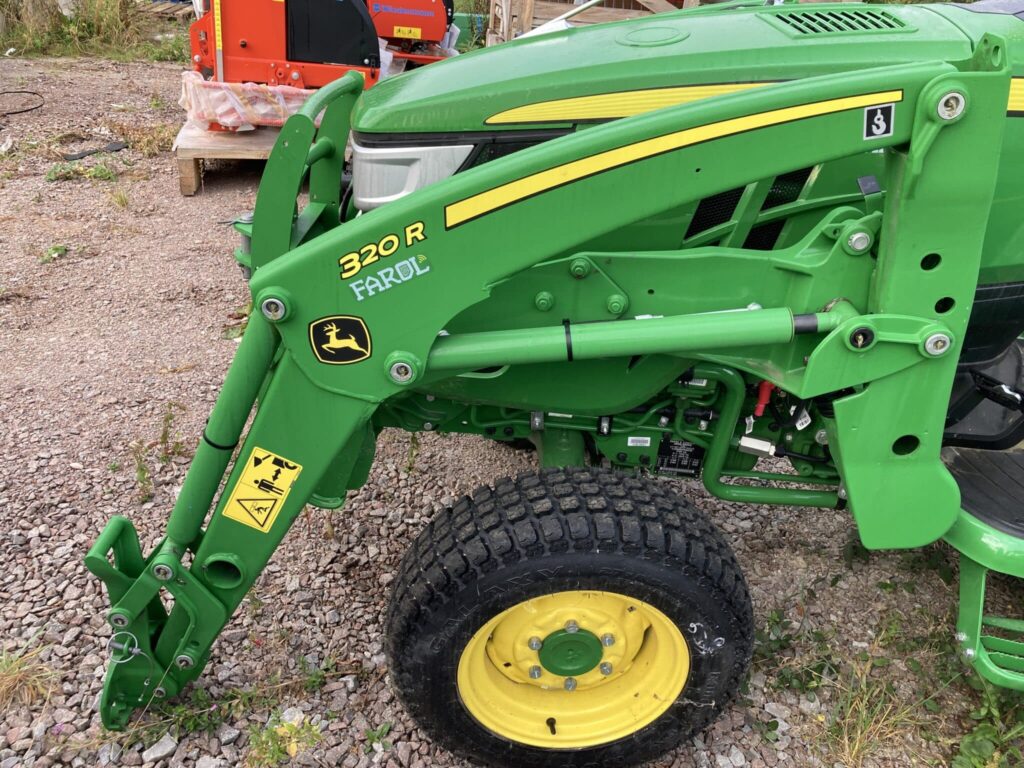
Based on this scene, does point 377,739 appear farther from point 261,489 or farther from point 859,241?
point 859,241

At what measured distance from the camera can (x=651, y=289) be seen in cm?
191

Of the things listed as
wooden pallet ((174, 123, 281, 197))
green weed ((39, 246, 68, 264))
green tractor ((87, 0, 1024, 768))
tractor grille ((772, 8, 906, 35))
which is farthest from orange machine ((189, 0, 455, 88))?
tractor grille ((772, 8, 906, 35))

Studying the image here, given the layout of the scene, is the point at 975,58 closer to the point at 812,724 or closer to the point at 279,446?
the point at 279,446

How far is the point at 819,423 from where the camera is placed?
90.9 inches

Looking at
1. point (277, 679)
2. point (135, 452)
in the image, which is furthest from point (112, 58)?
point (277, 679)

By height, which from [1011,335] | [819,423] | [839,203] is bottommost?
[819,423]

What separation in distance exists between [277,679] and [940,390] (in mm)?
1982

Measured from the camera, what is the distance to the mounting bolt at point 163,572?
196 centimetres

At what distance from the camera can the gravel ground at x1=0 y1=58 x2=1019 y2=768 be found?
7.68 ft

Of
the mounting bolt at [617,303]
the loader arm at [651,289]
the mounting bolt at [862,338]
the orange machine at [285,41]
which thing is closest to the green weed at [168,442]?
the loader arm at [651,289]

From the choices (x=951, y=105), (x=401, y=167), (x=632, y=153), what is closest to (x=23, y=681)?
(x=401, y=167)

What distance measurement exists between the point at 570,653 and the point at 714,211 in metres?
1.18

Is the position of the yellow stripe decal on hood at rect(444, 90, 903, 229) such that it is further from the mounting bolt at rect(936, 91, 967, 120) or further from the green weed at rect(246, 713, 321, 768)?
the green weed at rect(246, 713, 321, 768)

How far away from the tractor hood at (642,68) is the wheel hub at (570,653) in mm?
1270
